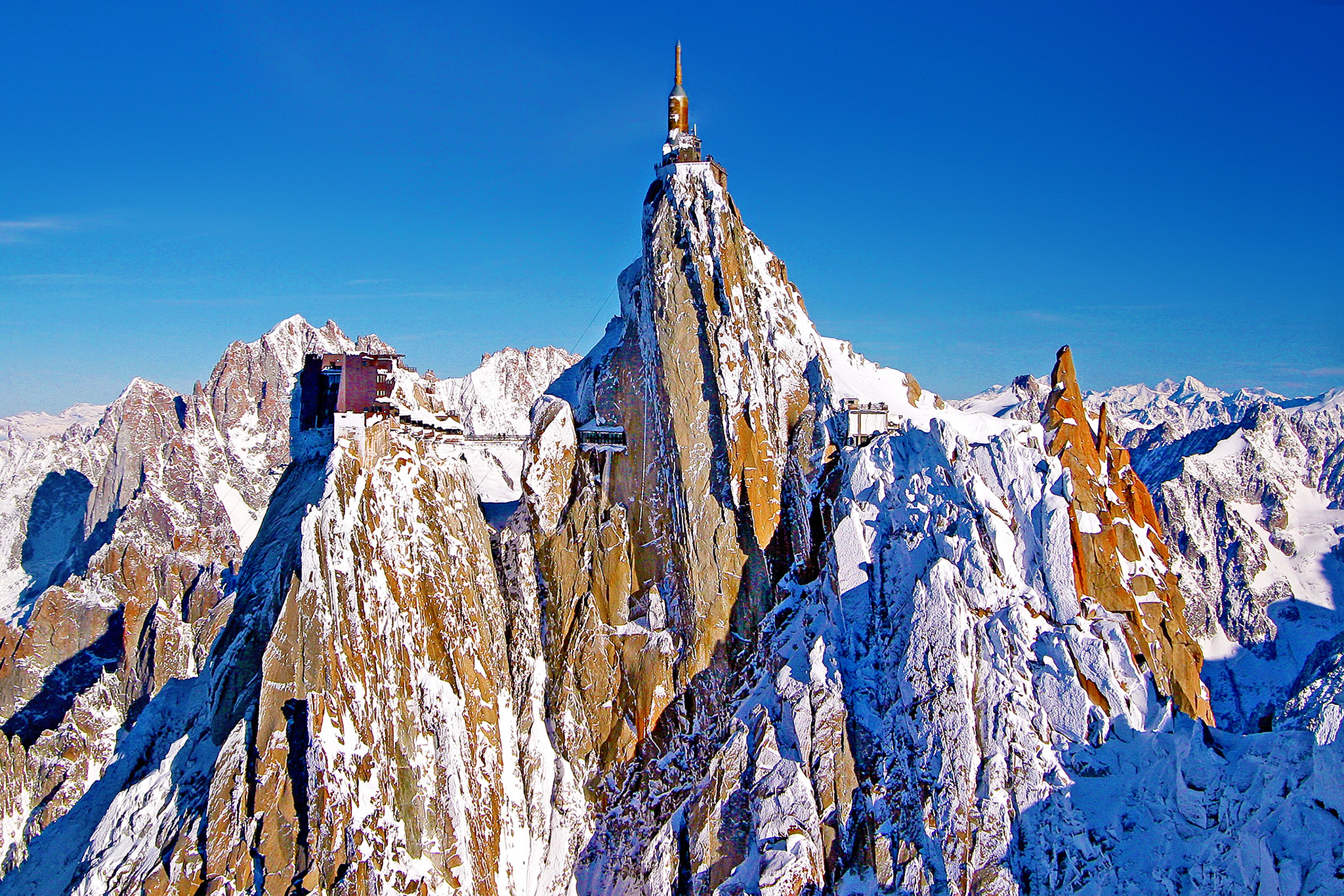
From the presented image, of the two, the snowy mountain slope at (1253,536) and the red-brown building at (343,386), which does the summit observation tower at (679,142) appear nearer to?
the red-brown building at (343,386)

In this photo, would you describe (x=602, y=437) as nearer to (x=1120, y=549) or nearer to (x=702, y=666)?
(x=702, y=666)

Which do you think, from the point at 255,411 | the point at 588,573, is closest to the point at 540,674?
the point at 588,573

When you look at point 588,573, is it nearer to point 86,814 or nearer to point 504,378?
point 86,814

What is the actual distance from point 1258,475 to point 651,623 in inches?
5122

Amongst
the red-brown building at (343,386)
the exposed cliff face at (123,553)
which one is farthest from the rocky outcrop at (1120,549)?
the exposed cliff face at (123,553)

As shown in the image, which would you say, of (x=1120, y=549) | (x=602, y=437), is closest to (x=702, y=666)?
(x=602, y=437)

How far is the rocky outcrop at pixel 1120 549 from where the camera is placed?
169 ft

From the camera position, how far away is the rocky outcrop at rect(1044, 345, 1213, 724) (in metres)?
51.6

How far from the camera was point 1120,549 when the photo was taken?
176 feet

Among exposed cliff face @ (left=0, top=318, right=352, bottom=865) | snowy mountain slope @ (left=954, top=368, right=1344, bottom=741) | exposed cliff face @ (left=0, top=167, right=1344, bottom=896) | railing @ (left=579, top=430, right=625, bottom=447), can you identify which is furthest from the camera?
snowy mountain slope @ (left=954, top=368, right=1344, bottom=741)

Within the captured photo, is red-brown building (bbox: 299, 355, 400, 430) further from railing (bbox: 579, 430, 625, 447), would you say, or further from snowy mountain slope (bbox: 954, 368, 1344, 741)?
snowy mountain slope (bbox: 954, 368, 1344, 741)

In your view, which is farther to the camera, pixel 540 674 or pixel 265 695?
pixel 540 674

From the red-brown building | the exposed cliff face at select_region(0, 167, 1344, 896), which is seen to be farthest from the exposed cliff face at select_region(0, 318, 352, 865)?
the red-brown building

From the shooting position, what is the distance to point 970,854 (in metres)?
46.1
